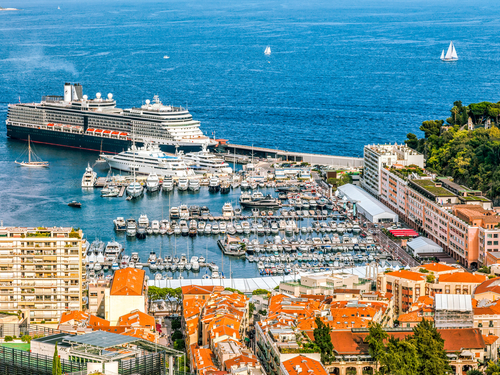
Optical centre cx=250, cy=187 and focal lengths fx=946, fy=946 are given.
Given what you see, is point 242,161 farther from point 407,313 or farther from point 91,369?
point 91,369

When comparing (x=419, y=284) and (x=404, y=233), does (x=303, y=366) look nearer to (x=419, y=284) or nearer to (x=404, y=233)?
(x=419, y=284)

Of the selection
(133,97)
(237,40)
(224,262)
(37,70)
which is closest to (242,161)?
(224,262)

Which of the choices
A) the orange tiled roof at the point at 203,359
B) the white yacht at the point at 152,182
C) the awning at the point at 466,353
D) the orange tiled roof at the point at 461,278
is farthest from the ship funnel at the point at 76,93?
the awning at the point at 466,353

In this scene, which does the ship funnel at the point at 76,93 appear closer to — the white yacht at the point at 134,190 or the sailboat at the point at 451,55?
the white yacht at the point at 134,190

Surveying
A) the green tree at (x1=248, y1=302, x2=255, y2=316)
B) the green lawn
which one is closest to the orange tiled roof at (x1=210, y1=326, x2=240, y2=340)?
the green tree at (x1=248, y1=302, x2=255, y2=316)

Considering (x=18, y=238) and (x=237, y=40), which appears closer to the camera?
(x=18, y=238)

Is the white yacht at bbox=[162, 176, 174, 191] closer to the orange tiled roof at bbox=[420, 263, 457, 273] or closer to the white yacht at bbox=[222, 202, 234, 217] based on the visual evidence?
the white yacht at bbox=[222, 202, 234, 217]
